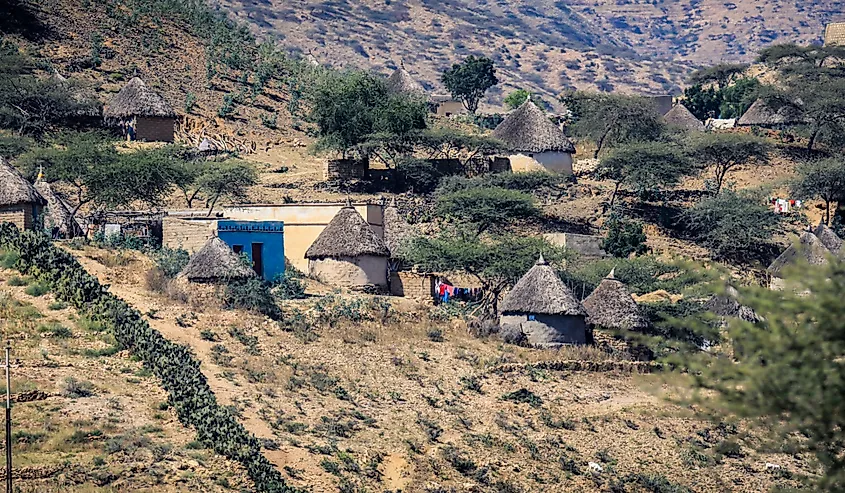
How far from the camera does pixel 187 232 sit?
31359 mm

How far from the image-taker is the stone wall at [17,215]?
29.1 m

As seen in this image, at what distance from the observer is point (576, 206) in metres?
41.6

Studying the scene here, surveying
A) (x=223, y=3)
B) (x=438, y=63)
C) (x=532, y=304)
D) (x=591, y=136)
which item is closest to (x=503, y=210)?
(x=532, y=304)

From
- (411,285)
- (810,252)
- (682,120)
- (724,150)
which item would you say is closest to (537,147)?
(724,150)

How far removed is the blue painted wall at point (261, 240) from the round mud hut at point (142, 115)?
42.0ft

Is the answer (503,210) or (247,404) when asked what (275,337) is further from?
(503,210)

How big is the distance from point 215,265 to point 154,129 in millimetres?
16318

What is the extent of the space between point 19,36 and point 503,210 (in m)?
18.9

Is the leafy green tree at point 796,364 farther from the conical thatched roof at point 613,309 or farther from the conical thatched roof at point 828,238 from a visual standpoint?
the conical thatched roof at point 828,238

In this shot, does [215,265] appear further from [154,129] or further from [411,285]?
[154,129]

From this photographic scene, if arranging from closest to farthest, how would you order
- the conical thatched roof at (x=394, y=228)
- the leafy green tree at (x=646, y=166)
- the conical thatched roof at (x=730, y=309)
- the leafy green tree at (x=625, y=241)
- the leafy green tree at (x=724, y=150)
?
the conical thatched roof at (x=730, y=309), the conical thatched roof at (x=394, y=228), the leafy green tree at (x=625, y=241), the leafy green tree at (x=646, y=166), the leafy green tree at (x=724, y=150)

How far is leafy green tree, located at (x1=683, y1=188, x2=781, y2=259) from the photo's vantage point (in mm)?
40125

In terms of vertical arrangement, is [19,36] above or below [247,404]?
above

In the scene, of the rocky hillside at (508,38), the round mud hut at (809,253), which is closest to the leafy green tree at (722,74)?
the round mud hut at (809,253)
